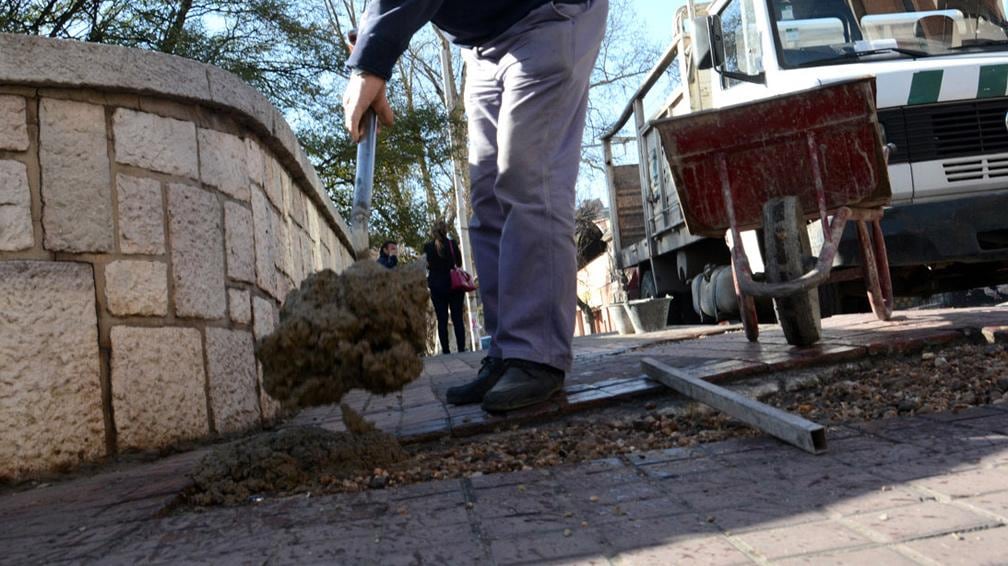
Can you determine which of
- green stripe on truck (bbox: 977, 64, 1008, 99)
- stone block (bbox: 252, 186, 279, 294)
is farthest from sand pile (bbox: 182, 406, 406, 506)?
green stripe on truck (bbox: 977, 64, 1008, 99)

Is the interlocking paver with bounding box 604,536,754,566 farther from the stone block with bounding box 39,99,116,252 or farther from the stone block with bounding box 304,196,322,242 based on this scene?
the stone block with bounding box 304,196,322,242

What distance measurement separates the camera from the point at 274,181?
4727 millimetres

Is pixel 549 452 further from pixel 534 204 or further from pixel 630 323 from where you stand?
pixel 630 323

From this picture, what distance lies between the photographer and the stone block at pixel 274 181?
4.47m

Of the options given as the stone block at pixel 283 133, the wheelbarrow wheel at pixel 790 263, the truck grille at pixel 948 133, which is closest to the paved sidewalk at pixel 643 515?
the wheelbarrow wheel at pixel 790 263

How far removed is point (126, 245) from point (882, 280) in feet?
12.4

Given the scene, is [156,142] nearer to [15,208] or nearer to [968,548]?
[15,208]

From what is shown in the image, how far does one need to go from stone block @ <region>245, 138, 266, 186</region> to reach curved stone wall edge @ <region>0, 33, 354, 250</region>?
0.35 ft

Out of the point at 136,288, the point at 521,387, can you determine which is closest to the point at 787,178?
the point at 521,387

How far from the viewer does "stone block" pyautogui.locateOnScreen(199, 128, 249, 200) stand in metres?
3.65

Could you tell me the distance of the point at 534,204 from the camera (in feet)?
9.90

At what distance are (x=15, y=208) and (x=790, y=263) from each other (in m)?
2.94

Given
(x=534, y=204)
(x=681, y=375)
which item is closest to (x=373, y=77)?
(x=534, y=204)

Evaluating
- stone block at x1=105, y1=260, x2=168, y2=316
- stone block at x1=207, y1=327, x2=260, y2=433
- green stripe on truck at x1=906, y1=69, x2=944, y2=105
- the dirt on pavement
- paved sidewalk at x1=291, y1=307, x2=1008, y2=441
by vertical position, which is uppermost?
green stripe on truck at x1=906, y1=69, x2=944, y2=105
